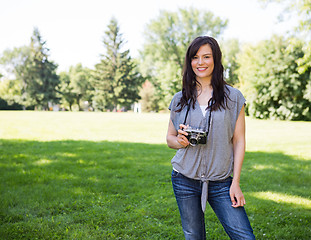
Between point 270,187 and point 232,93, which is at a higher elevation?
point 232,93

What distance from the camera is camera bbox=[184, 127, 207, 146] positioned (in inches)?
80.2

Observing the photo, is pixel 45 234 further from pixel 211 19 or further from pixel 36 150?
pixel 211 19

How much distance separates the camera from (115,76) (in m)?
51.7

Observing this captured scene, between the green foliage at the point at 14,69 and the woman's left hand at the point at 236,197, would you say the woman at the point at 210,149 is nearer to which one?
the woman's left hand at the point at 236,197

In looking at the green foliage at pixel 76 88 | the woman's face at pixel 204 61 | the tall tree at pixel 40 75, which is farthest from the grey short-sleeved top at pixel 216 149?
the green foliage at pixel 76 88

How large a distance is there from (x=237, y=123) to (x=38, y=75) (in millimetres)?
53607

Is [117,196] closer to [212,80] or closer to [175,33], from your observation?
[212,80]

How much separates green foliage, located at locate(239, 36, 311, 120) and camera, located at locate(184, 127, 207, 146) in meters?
23.2

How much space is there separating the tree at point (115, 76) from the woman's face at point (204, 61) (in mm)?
49416

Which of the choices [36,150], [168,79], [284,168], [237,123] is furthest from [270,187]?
[168,79]

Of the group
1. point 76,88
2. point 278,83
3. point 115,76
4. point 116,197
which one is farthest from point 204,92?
point 76,88

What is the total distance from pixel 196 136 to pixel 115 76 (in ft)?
167

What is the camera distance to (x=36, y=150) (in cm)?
884

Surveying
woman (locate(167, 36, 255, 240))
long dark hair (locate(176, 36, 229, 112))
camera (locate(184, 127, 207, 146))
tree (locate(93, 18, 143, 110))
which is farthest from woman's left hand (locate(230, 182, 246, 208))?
tree (locate(93, 18, 143, 110))
